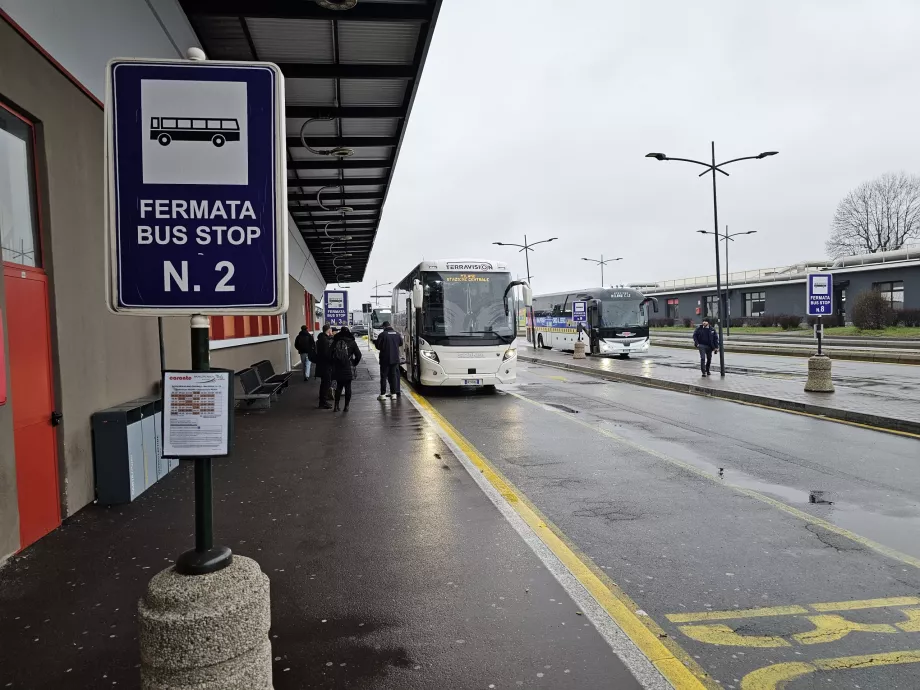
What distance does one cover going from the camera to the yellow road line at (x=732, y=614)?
3791 mm

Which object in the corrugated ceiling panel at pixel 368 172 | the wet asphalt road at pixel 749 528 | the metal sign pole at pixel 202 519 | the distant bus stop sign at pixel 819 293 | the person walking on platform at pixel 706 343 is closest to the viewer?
the metal sign pole at pixel 202 519

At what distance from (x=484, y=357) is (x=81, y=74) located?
11085 mm

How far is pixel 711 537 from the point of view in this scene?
17.2 feet

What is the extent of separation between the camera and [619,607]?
396 cm

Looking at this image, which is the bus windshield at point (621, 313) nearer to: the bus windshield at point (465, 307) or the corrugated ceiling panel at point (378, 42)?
the bus windshield at point (465, 307)

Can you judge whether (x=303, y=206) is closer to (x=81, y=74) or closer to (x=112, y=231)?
(x=81, y=74)

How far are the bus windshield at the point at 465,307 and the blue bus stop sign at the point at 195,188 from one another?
13.3 meters

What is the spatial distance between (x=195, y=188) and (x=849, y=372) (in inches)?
875

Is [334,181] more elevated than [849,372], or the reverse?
[334,181]

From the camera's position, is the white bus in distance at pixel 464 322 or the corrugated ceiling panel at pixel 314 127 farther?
the white bus in distance at pixel 464 322

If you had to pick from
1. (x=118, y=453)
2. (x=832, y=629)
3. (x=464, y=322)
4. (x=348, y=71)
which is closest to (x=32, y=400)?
(x=118, y=453)

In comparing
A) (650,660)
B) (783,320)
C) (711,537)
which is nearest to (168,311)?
(650,660)

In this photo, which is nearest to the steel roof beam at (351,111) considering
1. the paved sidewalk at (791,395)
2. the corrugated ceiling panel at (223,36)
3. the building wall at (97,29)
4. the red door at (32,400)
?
the corrugated ceiling panel at (223,36)

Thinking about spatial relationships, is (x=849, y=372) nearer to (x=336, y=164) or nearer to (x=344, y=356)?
(x=344, y=356)
